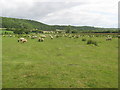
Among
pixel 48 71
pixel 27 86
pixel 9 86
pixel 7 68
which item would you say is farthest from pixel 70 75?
pixel 7 68

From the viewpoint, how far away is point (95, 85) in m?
9.40

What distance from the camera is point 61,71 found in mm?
12258

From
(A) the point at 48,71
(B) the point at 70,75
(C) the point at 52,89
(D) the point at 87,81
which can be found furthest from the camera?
(A) the point at 48,71

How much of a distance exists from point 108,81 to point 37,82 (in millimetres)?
5871

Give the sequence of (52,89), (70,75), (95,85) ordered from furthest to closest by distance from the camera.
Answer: (70,75) < (95,85) < (52,89)

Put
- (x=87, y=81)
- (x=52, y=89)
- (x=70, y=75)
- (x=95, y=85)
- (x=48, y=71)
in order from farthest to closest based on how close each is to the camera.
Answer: (x=48, y=71) < (x=70, y=75) < (x=87, y=81) < (x=95, y=85) < (x=52, y=89)

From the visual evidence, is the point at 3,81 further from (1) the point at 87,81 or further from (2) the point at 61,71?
(1) the point at 87,81

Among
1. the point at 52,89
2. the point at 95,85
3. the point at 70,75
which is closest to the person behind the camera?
the point at 52,89

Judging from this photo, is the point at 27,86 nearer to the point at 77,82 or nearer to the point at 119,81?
the point at 77,82

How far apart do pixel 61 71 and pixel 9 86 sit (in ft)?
16.5

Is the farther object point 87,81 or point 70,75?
point 70,75

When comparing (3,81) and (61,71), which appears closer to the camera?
(3,81)

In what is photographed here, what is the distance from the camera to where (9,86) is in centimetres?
913

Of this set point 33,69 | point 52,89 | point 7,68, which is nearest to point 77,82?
point 52,89
